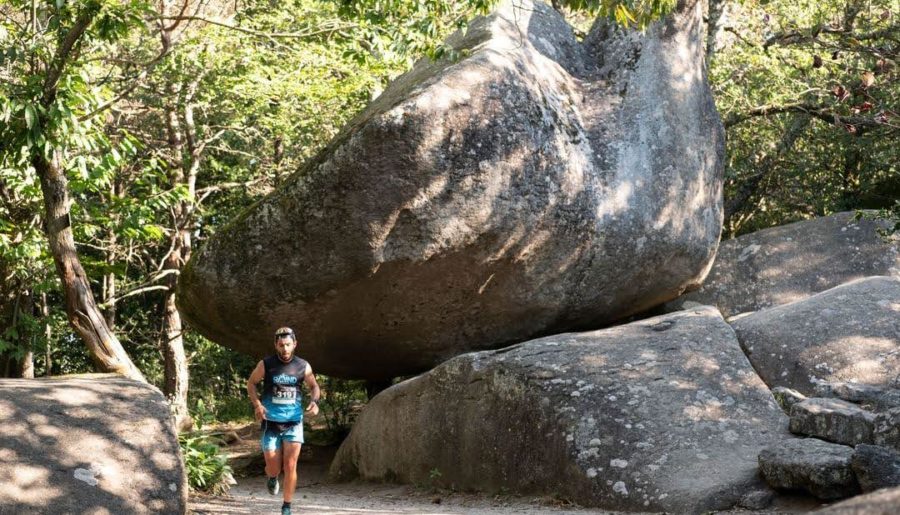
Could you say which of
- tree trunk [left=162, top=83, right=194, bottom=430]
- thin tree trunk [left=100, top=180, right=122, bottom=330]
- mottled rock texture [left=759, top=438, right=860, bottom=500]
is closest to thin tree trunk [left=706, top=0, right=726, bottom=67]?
tree trunk [left=162, top=83, right=194, bottom=430]

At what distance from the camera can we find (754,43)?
17625 millimetres

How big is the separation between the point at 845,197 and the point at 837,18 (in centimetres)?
313

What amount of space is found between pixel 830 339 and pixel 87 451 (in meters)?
7.49

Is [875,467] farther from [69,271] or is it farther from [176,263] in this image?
[176,263]

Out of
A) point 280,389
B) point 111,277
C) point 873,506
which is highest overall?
point 111,277

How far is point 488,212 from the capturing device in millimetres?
10836

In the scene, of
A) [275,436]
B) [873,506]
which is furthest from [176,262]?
[873,506]

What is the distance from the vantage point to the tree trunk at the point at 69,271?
29.4 feet

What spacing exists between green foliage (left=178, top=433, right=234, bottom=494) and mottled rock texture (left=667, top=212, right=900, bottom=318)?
21.8ft

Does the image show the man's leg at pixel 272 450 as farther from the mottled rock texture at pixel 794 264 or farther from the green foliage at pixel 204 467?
the mottled rock texture at pixel 794 264

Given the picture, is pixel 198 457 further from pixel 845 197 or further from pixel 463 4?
pixel 845 197

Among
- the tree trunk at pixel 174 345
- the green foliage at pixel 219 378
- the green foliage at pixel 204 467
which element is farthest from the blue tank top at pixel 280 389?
the green foliage at pixel 219 378

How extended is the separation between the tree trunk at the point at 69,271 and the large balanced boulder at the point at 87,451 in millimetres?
1532

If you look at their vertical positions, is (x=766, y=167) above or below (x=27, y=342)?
above
